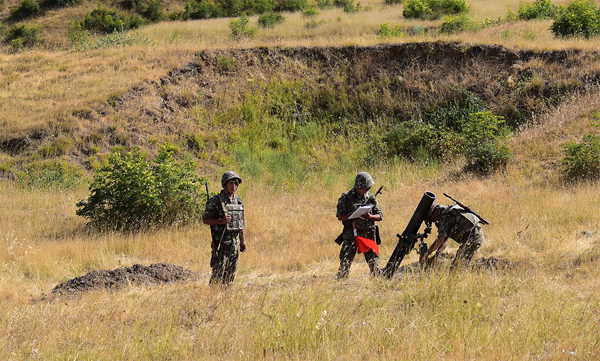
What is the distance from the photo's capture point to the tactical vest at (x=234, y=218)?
6527 millimetres

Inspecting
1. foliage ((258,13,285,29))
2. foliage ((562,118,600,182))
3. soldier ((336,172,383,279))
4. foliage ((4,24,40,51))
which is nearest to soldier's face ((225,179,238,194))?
soldier ((336,172,383,279))

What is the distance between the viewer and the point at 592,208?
391 inches

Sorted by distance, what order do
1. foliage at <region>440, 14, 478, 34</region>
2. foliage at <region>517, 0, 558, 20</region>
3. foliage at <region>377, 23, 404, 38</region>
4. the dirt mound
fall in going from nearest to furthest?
1. the dirt mound
2. foliage at <region>377, 23, 404, 38</region>
3. foliage at <region>440, 14, 478, 34</region>
4. foliage at <region>517, 0, 558, 20</region>

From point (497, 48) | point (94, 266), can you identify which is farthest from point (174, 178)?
point (497, 48)

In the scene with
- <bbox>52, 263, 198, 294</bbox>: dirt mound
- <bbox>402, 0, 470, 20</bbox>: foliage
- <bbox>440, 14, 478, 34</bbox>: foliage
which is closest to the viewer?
<bbox>52, 263, 198, 294</bbox>: dirt mound

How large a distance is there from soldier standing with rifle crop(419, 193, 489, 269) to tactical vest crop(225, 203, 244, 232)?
224cm

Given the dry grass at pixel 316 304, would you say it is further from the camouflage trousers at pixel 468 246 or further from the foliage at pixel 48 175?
the foliage at pixel 48 175

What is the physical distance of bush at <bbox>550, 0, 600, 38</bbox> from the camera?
19.7 m

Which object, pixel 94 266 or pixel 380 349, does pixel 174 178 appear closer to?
pixel 94 266

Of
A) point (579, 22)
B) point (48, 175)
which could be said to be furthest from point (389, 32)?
point (48, 175)

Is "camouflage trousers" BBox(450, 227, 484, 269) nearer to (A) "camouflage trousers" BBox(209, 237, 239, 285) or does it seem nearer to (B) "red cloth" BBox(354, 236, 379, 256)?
(B) "red cloth" BBox(354, 236, 379, 256)

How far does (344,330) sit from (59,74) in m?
18.9

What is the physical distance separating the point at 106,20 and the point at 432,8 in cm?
2847

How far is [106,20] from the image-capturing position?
1777 inches
